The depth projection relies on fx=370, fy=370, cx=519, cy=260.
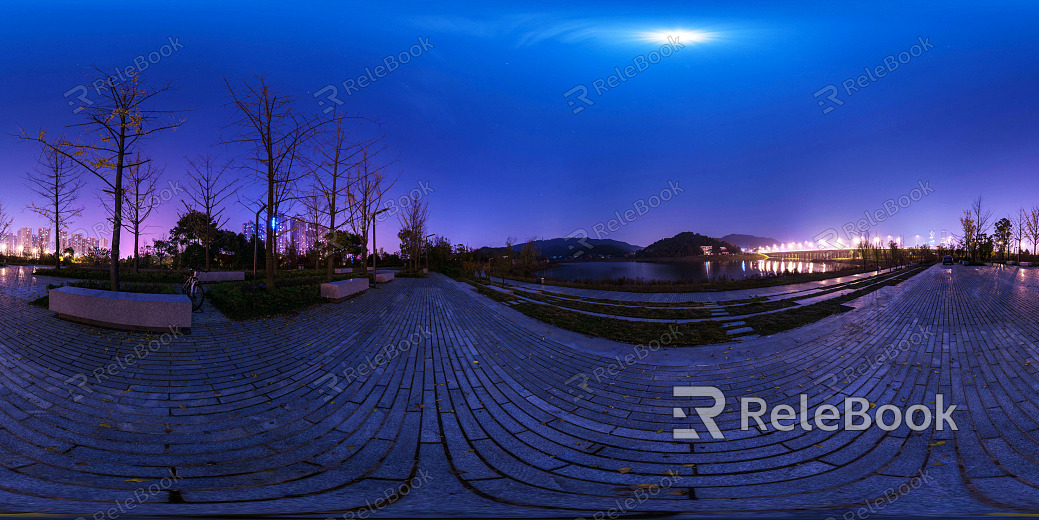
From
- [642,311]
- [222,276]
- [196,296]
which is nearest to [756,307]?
[642,311]

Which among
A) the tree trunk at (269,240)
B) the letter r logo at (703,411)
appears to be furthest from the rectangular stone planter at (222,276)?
the letter r logo at (703,411)

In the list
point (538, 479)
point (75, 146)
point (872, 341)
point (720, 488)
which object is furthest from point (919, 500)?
point (75, 146)

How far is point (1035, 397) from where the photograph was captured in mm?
3949

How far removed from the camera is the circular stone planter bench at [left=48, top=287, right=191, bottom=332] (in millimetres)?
6512

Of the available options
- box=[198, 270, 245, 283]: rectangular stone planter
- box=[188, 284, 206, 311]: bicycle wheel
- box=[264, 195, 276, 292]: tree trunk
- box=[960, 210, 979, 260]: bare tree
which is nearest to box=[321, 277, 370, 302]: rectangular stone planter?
box=[264, 195, 276, 292]: tree trunk

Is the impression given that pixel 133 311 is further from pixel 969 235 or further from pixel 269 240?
pixel 969 235

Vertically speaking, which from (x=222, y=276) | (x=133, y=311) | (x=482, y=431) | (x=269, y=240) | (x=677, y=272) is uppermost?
(x=269, y=240)

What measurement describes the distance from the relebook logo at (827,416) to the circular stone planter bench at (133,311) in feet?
26.9

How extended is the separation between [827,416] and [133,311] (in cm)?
1021

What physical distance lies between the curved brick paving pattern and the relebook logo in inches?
3.9

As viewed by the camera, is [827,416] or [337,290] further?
[337,290]

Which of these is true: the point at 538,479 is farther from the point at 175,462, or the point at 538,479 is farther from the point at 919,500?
the point at 175,462

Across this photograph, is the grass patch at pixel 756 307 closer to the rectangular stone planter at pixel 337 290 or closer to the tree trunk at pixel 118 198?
the rectangular stone planter at pixel 337 290

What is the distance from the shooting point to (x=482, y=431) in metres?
3.27
